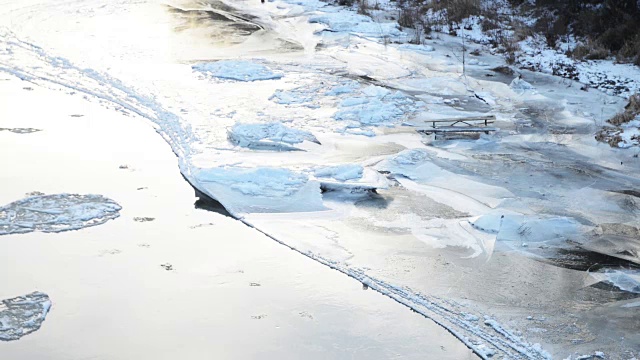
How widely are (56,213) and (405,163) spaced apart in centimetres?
449

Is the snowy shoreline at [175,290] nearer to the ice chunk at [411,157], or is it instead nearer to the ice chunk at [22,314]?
the ice chunk at [22,314]

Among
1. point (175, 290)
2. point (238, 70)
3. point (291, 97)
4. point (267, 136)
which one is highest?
point (238, 70)

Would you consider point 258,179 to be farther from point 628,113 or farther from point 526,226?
point 628,113

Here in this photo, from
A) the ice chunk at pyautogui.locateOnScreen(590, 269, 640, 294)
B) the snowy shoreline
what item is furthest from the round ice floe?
the ice chunk at pyautogui.locateOnScreen(590, 269, 640, 294)

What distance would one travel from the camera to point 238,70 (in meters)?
15.2

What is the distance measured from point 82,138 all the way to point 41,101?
2.26 m

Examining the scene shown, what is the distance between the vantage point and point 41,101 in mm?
13477

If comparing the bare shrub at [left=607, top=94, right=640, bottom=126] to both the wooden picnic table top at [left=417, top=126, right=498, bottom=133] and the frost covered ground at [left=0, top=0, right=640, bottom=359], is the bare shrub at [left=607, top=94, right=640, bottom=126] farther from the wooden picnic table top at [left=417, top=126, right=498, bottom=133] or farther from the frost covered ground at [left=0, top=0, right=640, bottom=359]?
the wooden picnic table top at [left=417, top=126, right=498, bottom=133]

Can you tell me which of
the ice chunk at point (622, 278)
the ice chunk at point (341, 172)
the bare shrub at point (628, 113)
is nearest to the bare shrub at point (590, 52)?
the bare shrub at point (628, 113)

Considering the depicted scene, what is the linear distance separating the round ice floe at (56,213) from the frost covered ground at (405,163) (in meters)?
1.32

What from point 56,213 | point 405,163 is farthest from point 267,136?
point 56,213

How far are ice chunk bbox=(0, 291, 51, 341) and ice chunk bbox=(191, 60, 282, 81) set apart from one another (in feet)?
26.9

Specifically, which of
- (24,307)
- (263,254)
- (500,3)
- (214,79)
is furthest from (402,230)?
(500,3)

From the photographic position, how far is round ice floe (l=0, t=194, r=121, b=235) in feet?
28.4
